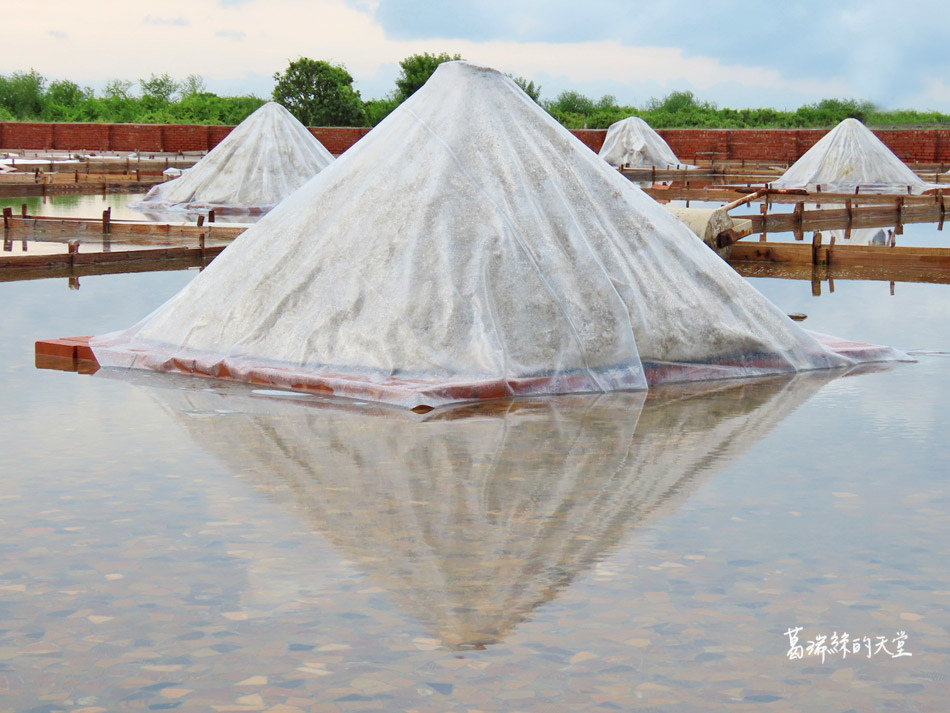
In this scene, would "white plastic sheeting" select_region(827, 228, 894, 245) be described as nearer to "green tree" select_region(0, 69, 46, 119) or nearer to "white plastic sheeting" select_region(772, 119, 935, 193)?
"white plastic sheeting" select_region(772, 119, 935, 193)

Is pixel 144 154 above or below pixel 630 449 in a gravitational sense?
above

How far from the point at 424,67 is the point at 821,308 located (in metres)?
42.8

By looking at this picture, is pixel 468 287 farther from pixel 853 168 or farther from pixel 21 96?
pixel 21 96

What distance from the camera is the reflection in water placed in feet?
12.3

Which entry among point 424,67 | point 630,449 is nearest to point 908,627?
point 630,449

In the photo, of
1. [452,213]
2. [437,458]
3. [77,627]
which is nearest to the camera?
[77,627]

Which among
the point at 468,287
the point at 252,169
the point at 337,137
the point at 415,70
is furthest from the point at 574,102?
the point at 468,287

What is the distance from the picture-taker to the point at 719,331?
7371 millimetres

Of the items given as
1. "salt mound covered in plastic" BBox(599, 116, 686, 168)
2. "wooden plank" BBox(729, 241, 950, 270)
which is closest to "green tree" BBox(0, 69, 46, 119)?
"salt mound covered in plastic" BBox(599, 116, 686, 168)

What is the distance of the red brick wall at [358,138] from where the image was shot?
35500mm

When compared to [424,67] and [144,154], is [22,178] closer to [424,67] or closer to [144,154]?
[144,154]

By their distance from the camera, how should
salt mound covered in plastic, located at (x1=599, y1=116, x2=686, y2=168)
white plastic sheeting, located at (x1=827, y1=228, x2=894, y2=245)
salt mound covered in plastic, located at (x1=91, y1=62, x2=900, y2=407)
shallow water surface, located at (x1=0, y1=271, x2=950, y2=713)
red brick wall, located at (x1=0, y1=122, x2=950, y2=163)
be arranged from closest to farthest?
1. shallow water surface, located at (x1=0, y1=271, x2=950, y2=713)
2. salt mound covered in plastic, located at (x1=91, y1=62, x2=900, y2=407)
3. white plastic sheeting, located at (x1=827, y1=228, x2=894, y2=245)
4. salt mound covered in plastic, located at (x1=599, y1=116, x2=686, y2=168)
5. red brick wall, located at (x1=0, y1=122, x2=950, y2=163)

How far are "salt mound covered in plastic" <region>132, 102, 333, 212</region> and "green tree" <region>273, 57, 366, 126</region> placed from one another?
24.3 metres

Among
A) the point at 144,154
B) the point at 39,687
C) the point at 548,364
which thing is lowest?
the point at 39,687
